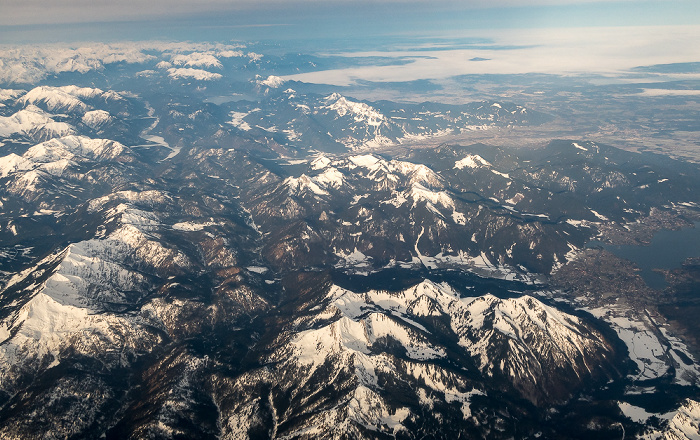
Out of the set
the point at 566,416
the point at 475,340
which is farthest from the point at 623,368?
the point at 475,340

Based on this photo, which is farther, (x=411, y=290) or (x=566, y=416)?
(x=411, y=290)

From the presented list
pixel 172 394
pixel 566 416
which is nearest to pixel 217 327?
pixel 172 394

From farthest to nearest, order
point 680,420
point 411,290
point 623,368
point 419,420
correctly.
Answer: point 411,290 < point 623,368 < point 419,420 < point 680,420

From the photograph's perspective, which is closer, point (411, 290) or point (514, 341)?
point (514, 341)

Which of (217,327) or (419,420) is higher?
(419,420)

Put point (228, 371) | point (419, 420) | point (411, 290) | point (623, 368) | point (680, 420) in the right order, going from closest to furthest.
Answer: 1. point (680, 420)
2. point (419, 420)
3. point (228, 371)
4. point (623, 368)
5. point (411, 290)

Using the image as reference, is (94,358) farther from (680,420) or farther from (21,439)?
(680,420)

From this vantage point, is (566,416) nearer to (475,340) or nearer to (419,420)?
(475,340)

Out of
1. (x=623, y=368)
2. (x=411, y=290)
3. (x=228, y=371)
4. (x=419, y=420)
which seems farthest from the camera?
(x=411, y=290)

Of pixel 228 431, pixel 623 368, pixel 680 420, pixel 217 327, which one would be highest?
pixel 680 420
